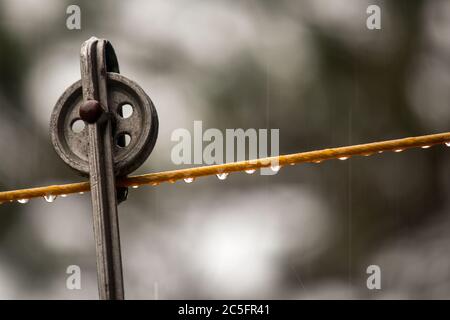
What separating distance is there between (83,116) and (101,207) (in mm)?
184

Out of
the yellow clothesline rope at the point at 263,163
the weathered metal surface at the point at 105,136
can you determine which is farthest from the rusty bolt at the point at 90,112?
the yellow clothesline rope at the point at 263,163

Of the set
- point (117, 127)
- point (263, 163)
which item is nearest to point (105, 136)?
point (117, 127)

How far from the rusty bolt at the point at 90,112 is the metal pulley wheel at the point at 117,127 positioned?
0.13 feet

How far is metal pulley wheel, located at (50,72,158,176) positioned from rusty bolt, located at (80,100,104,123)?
4 cm

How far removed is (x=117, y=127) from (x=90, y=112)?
72 millimetres

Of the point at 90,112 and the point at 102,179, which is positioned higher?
the point at 90,112

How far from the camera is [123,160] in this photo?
1.47 meters

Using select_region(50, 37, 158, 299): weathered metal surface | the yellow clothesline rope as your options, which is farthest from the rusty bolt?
the yellow clothesline rope

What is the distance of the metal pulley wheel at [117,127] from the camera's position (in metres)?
1.47

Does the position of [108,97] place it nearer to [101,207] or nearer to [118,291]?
[101,207]

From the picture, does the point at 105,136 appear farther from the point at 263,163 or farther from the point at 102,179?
the point at 263,163

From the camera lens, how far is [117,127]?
1501 millimetres

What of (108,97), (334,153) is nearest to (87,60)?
(108,97)

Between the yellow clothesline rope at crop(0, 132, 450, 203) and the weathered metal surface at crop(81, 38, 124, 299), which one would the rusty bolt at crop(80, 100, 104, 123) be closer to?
the weathered metal surface at crop(81, 38, 124, 299)
